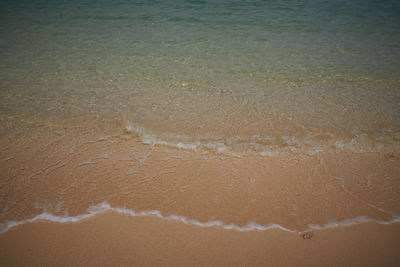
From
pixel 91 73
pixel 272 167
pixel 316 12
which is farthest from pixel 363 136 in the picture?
pixel 316 12

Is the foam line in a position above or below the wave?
below

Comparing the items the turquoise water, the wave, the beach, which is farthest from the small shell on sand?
the turquoise water

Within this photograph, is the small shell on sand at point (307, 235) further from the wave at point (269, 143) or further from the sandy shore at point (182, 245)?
the wave at point (269, 143)

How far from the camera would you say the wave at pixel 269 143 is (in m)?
2.66

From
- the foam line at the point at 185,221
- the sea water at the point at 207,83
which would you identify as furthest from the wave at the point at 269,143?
the foam line at the point at 185,221

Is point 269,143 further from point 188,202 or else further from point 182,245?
point 182,245

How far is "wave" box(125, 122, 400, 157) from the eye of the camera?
266 centimetres

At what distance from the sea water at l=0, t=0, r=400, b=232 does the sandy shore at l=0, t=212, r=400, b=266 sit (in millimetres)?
398

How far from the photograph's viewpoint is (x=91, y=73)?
4.53m

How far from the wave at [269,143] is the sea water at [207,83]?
0.04 feet

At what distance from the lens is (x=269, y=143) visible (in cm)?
278

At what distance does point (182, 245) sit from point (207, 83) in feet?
10.3

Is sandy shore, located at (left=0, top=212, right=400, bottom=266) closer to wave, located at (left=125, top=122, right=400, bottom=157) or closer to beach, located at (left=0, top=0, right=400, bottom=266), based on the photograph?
beach, located at (left=0, top=0, right=400, bottom=266)

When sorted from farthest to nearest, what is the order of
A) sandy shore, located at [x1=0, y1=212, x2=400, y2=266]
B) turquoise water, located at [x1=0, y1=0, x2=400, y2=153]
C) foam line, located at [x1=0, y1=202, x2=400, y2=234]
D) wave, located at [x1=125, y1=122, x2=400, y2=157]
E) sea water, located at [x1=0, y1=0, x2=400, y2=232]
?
turquoise water, located at [x1=0, y1=0, x2=400, y2=153] → sea water, located at [x1=0, y1=0, x2=400, y2=232] → wave, located at [x1=125, y1=122, x2=400, y2=157] → foam line, located at [x1=0, y1=202, x2=400, y2=234] → sandy shore, located at [x1=0, y1=212, x2=400, y2=266]
